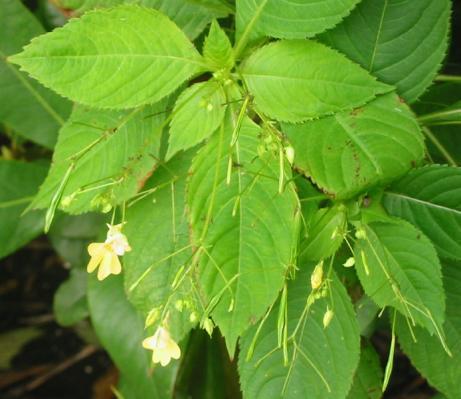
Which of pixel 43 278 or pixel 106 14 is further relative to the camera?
pixel 43 278

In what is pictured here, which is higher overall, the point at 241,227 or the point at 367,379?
the point at 241,227

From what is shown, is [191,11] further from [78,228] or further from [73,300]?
[73,300]

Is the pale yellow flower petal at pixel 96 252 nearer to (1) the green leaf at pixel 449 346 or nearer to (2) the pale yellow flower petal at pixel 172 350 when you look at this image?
(2) the pale yellow flower petal at pixel 172 350

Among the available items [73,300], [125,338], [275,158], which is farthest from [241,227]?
[73,300]

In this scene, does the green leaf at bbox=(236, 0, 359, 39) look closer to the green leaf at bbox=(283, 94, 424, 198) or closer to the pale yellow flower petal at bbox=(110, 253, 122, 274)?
the green leaf at bbox=(283, 94, 424, 198)

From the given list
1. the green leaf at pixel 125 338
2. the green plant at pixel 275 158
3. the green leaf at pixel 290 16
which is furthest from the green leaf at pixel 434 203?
the green leaf at pixel 125 338

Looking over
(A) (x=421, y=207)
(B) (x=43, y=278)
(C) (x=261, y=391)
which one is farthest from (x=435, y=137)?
(B) (x=43, y=278)

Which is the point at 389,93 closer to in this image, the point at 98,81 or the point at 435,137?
the point at 435,137
